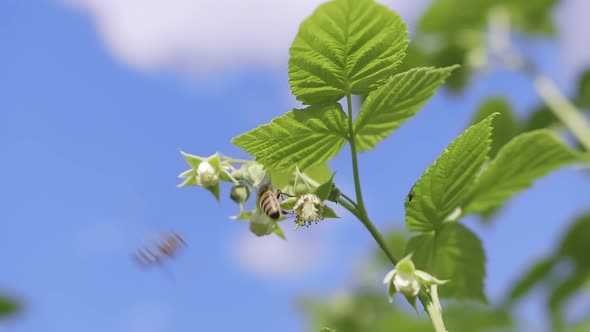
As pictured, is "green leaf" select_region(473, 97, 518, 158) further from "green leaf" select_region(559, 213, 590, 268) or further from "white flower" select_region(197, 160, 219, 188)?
"white flower" select_region(197, 160, 219, 188)

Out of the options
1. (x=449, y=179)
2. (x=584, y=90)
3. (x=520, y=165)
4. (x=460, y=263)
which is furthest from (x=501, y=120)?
(x=449, y=179)

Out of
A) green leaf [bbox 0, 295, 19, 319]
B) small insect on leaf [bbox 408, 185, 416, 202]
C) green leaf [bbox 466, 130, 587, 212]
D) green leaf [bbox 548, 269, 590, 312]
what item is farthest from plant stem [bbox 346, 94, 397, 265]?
green leaf [bbox 0, 295, 19, 319]

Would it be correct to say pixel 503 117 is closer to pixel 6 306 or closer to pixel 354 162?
pixel 354 162

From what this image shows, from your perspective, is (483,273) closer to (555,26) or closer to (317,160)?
(317,160)

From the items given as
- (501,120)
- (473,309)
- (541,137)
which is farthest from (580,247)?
(541,137)

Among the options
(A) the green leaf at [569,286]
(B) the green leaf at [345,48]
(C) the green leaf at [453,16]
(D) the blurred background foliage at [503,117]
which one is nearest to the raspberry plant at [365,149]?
(B) the green leaf at [345,48]

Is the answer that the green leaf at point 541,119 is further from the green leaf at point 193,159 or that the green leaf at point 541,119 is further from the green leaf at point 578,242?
the green leaf at point 193,159
